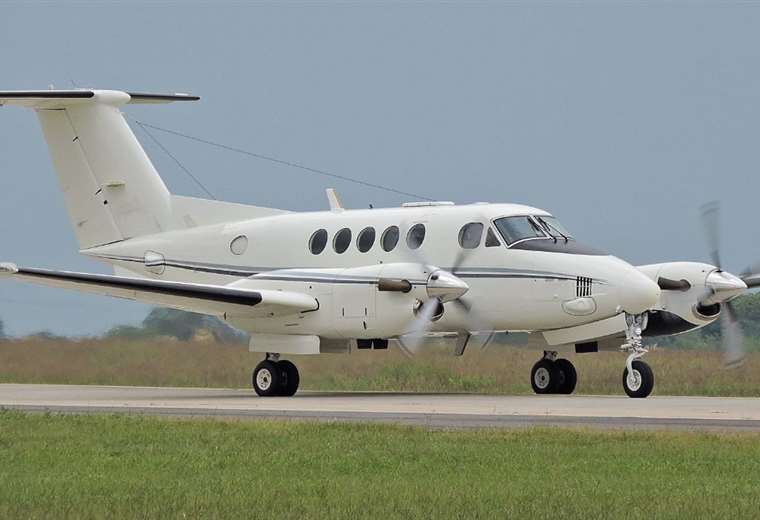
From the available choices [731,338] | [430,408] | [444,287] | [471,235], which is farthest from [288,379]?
[731,338]

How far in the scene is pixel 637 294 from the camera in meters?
24.9

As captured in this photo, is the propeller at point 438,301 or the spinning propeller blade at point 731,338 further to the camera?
the spinning propeller blade at point 731,338

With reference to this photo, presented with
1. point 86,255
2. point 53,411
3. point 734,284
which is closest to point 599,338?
point 734,284

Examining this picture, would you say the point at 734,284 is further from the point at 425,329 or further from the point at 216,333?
the point at 216,333

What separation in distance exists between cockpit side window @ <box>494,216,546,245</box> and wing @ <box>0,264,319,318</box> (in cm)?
372

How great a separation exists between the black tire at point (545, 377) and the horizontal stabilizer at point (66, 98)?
35.9ft

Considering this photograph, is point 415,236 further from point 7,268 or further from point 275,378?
point 7,268

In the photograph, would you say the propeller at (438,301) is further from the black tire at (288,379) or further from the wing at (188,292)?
the black tire at (288,379)

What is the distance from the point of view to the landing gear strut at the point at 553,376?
27750 mm

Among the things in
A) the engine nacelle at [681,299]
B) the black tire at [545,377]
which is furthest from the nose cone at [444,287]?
the engine nacelle at [681,299]

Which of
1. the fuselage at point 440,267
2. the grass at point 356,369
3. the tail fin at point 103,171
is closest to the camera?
the fuselage at point 440,267

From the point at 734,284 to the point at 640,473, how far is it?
13.3 m

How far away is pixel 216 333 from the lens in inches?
1305

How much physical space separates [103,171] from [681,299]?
12747 millimetres
